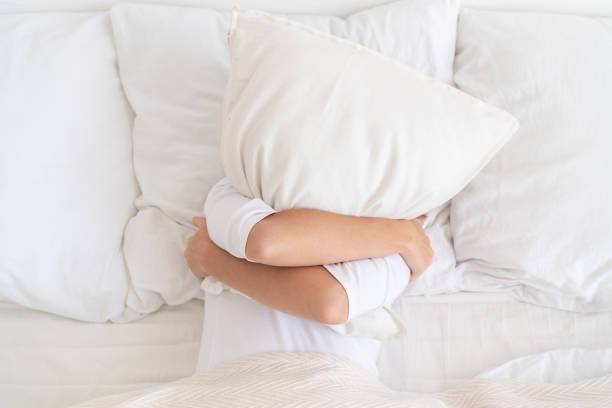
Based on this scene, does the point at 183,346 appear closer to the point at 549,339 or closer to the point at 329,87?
the point at 329,87

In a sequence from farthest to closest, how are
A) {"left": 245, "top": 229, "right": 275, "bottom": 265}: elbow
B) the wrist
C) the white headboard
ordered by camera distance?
the white headboard, the wrist, {"left": 245, "top": 229, "right": 275, "bottom": 265}: elbow

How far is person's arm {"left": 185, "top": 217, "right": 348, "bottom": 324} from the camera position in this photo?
0.76 metres

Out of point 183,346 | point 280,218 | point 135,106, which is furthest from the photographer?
point 135,106

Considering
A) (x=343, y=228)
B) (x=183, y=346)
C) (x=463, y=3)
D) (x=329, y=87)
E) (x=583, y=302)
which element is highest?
(x=463, y=3)

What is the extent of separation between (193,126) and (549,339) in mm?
899

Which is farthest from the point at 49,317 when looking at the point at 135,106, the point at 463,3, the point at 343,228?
the point at 463,3

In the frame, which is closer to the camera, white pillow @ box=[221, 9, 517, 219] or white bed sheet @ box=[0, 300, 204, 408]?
white pillow @ box=[221, 9, 517, 219]

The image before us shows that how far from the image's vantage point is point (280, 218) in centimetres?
78

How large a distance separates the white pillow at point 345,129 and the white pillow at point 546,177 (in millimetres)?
194

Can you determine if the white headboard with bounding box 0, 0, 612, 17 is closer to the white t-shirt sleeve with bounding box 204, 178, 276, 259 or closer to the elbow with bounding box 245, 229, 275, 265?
the white t-shirt sleeve with bounding box 204, 178, 276, 259

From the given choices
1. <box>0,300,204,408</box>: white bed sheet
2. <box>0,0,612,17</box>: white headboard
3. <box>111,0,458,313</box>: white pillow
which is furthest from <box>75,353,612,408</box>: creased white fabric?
<box>0,0,612,17</box>: white headboard

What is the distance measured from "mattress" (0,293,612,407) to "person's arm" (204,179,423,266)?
9.7 inches

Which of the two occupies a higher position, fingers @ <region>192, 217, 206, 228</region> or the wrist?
Answer: the wrist

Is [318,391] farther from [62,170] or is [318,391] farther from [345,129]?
[62,170]
